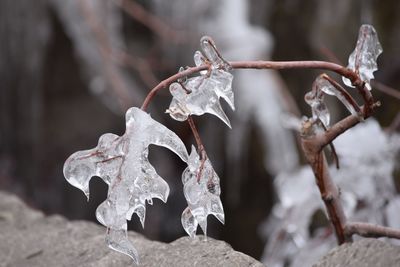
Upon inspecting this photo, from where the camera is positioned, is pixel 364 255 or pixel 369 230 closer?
pixel 364 255

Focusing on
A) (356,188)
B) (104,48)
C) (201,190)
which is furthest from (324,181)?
(104,48)

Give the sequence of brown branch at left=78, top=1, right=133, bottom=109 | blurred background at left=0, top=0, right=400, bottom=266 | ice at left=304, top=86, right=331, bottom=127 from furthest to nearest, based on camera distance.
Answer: blurred background at left=0, top=0, right=400, bottom=266, brown branch at left=78, top=1, right=133, bottom=109, ice at left=304, top=86, right=331, bottom=127

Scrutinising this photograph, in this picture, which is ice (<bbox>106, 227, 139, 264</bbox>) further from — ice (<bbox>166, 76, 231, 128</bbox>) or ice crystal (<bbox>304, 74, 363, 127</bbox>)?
ice crystal (<bbox>304, 74, 363, 127</bbox>)

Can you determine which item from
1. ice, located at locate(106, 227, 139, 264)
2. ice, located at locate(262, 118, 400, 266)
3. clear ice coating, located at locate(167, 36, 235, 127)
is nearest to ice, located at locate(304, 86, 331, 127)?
clear ice coating, located at locate(167, 36, 235, 127)

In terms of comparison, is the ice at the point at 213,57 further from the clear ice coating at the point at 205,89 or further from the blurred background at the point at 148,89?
the blurred background at the point at 148,89

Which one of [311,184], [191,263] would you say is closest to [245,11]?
[311,184]

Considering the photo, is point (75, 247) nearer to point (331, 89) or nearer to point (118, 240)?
point (118, 240)
